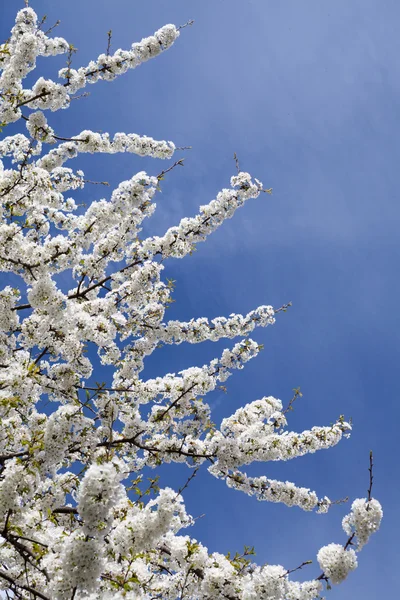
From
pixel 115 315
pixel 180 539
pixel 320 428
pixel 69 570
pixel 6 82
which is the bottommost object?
pixel 69 570

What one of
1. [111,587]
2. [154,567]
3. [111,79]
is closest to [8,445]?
[111,587]

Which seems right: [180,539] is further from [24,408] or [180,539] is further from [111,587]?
[24,408]

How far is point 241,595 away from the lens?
5605 mm

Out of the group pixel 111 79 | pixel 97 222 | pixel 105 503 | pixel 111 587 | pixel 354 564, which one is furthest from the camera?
pixel 111 79

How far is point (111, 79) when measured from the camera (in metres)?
9.92

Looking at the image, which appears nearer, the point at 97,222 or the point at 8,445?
the point at 8,445

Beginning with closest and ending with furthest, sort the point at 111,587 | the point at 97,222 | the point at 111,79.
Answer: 1. the point at 111,587
2. the point at 97,222
3. the point at 111,79

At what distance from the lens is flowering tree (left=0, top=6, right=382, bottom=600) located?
5.42 metres

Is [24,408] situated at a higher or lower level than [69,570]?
higher

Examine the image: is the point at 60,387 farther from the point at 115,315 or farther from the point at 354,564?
the point at 354,564

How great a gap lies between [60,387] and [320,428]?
198 inches

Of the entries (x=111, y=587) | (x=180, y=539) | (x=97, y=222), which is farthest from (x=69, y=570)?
(x=97, y=222)

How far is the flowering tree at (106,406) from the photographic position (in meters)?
5.42

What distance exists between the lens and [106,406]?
8.32 metres
